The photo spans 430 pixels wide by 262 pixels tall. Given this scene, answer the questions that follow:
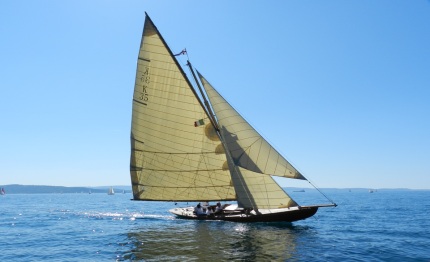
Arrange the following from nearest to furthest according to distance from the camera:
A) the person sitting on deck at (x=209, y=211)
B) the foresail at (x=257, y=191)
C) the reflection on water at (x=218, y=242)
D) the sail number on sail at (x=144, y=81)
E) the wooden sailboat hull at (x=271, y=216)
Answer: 1. the reflection on water at (x=218, y=242)
2. the foresail at (x=257, y=191)
3. the wooden sailboat hull at (x=271, y=216)
4. the sail number on sail at (x=144, y=81)
5. the person sitting on deck at (x=209, y=211)

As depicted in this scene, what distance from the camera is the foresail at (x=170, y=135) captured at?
34.5 meters

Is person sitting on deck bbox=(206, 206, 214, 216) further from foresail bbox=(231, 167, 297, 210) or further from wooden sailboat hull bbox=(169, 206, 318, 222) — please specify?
foresail bbox=(231, 167, 297, 210)

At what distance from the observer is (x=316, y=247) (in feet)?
86.6

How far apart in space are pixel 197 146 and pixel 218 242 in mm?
10998

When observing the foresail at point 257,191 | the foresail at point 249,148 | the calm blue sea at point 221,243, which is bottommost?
the calm blue sea at point 221,243

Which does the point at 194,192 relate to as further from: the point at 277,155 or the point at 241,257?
the point at 241,257

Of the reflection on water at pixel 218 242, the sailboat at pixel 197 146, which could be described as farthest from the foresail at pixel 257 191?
the reflection on water at pixel 218 242

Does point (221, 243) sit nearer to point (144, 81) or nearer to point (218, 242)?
point (218, 242)

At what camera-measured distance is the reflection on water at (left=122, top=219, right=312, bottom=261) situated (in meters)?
23.4

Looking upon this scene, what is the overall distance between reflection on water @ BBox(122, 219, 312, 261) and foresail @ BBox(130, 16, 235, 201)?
14.8ft

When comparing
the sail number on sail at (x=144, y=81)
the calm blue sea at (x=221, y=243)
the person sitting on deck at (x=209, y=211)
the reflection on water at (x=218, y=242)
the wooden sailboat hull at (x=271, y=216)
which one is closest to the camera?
the reflection on water at (x=218, y=242)

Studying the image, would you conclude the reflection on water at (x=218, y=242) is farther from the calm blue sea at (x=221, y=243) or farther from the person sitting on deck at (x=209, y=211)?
the person sitting on deck at (x=209, y=211)

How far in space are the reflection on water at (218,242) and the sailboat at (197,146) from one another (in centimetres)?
237

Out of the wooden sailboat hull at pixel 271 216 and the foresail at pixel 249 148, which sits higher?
the foresail at pixel 249 148
